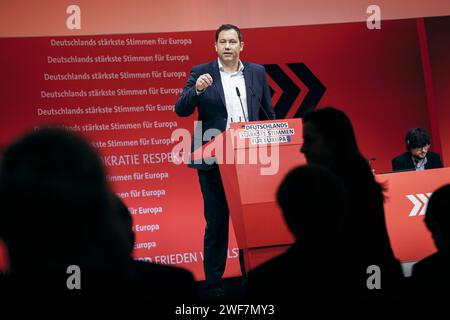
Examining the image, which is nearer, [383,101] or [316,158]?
[316,158]

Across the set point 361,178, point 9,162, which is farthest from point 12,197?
point 361,178

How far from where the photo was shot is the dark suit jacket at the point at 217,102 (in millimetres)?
4195

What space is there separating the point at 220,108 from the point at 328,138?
1.70m

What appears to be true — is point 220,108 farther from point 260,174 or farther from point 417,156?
point 417,156

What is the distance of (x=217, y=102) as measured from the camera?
4.27 metres

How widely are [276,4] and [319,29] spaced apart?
53 centimetres

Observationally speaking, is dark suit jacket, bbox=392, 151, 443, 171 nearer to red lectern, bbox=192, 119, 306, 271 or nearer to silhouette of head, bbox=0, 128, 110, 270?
red lectern, bbox=192, 119, 306, 271

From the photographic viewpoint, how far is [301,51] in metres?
6.43

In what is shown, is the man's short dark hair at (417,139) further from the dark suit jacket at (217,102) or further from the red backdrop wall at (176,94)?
the dark suit jacket at (217,102)

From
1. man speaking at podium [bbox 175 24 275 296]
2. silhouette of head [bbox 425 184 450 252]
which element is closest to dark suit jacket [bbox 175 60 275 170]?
man speaking at podium [bbox 175 24 275 296]

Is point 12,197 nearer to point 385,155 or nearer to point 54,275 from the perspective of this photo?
point 54,275

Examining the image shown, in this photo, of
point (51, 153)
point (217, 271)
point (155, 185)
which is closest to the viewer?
point (51, 153)

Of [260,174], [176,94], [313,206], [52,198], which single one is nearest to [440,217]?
[313,206]
